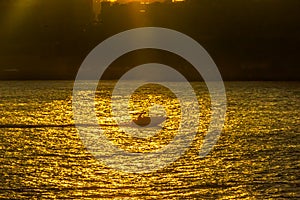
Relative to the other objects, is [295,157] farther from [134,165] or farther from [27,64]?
[27,64]

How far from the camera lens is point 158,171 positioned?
135 feet

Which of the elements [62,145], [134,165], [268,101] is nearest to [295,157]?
[134,165]

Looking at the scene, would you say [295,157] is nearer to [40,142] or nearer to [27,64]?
[40,142]

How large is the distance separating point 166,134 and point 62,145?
9969 millimetres

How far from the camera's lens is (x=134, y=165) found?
144ft

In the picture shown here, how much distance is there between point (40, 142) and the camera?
53312 mm

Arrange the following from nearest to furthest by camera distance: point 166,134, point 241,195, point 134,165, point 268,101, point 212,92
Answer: point 241,195 < point 134,165 < point 166,134 < point 268,101 < point 212,92

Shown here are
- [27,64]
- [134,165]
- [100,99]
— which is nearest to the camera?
[134,165]

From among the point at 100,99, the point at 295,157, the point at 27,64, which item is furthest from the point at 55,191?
the point at 27,64

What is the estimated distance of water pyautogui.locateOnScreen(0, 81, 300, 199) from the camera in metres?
35.6

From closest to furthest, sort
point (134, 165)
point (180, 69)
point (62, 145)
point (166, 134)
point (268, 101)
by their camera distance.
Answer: point (134, 165) → point (62, 145) → point (166, 134) → point (268, 101) → point (180, 69)

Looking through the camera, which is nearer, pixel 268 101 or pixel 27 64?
pixel 268 101

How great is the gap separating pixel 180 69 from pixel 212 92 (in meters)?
28.3

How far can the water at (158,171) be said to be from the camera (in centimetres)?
3556
